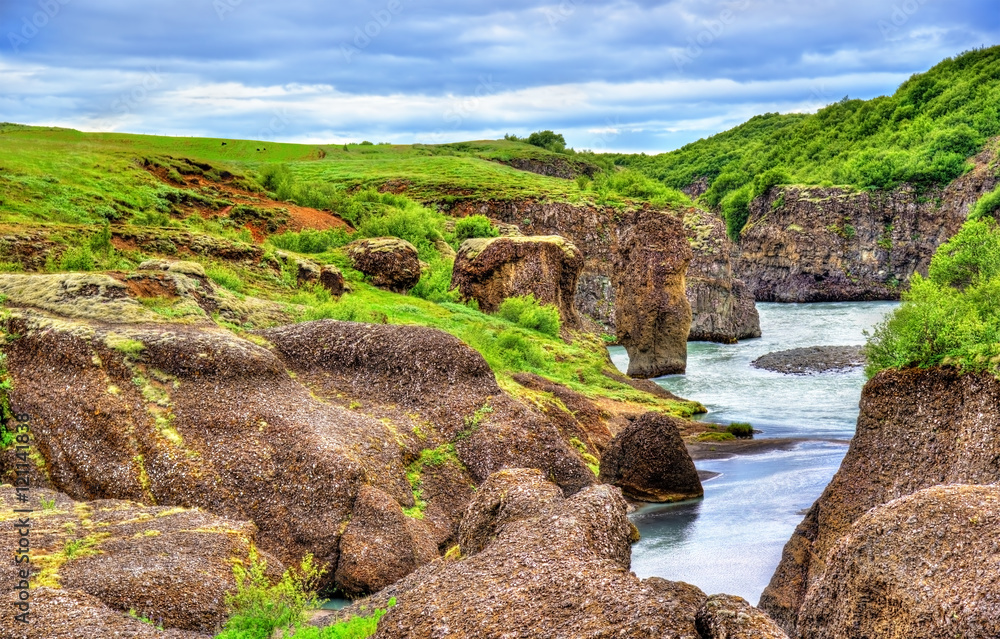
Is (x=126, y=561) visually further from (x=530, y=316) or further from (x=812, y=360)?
(x=812, y=360)

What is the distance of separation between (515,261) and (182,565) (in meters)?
38.9

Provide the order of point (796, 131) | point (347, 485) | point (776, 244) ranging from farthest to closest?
point (796, 131) → point (776, 244) → point (347, 485)

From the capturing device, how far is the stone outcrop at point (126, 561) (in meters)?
13.3

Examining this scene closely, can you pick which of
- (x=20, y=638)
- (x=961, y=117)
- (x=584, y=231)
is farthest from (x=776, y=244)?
(x=20, y=638)

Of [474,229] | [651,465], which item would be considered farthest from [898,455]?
[474,229]

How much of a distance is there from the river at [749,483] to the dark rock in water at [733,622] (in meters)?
10.3

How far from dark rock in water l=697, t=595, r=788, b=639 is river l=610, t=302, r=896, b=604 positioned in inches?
405

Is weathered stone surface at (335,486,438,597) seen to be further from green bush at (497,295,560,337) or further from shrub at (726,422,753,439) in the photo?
green bush at (497,295,560,337)

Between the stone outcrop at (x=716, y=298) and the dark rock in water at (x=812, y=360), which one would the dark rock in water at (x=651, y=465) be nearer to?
the dark rock in water at (x=812, y=360)

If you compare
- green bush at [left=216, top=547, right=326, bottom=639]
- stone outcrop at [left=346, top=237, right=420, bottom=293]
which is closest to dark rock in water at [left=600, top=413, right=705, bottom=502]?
green bush at [left=216, top=547, right=326, bottom=639]

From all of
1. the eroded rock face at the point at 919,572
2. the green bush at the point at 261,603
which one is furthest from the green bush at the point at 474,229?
the eroded rock face at the point at 919,572

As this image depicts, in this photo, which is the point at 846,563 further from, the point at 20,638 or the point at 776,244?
the point at 776,244

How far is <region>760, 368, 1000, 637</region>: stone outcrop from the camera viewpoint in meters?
15.3

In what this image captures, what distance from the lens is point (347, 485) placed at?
18.8m
